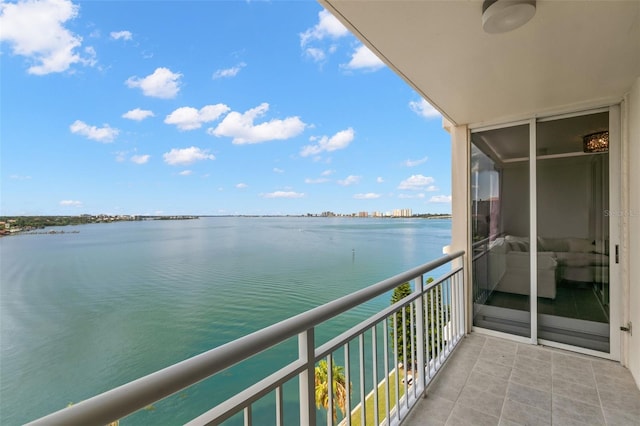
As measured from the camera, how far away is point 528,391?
82.0 inches

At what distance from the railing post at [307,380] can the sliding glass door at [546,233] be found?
8.54 feet

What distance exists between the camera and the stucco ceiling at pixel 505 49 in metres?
1.34

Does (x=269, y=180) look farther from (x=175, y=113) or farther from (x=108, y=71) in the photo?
(x=108, y=71)

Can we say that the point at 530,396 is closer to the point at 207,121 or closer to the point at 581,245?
the point at 581,245

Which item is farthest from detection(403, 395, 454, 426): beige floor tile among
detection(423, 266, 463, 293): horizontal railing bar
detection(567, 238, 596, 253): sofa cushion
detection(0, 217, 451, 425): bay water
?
detection(0, 217, 451, 425): bay water

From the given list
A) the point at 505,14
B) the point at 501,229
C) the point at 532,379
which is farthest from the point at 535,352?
the point at 505,14

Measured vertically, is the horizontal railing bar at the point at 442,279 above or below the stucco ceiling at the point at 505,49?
below

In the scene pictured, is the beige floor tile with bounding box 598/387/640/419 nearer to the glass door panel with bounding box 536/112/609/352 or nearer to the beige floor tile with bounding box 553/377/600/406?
the beige floor tile with bounding box 553/377/600/406

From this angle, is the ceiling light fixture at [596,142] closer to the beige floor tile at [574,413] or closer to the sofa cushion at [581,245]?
the sofa cushion at [581,245]

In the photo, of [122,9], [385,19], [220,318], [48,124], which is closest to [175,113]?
[48,124]

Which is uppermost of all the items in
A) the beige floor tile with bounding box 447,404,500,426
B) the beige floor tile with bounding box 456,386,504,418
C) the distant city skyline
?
the distant city skyline

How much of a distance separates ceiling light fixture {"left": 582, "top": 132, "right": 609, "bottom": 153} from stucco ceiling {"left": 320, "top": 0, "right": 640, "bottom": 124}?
29 centimetres

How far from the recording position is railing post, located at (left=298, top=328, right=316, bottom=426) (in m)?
1.07

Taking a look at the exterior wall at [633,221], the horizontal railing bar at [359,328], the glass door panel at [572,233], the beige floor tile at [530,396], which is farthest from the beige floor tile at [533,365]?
the horizontal railing bar at [359,328]
